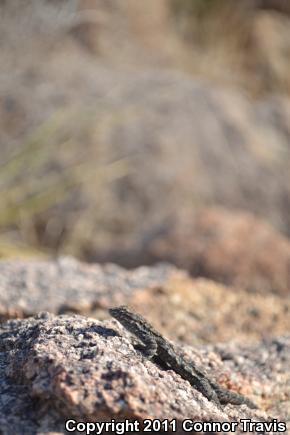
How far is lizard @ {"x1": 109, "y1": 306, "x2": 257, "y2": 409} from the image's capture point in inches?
105

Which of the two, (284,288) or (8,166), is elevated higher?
(8,166)

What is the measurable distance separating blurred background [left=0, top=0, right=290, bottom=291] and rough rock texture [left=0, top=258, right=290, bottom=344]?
0.61 meters

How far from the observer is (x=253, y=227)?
655 cm

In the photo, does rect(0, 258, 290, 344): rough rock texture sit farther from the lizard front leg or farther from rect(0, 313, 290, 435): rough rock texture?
the lizard front leg

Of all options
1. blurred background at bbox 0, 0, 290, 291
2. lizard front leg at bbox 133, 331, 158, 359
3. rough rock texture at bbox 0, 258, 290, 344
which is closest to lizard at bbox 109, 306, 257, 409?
lizard front leg at bbox 133, 331, 158, 359

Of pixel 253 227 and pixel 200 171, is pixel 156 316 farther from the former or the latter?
pixel 200 171

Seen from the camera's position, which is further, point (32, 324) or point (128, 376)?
point (32, 324)

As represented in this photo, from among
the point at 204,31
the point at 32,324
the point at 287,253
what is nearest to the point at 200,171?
the point at 287,253

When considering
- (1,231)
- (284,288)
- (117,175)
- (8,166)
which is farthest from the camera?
(117,175)

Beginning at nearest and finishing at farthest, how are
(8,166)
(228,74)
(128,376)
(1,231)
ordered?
1. (128,376)
2. (8,166)
3. (1,231)
4. (228,74)

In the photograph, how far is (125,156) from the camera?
28.8 feet

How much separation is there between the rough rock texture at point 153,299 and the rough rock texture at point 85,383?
1.49 metres

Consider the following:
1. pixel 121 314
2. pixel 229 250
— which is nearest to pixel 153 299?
pixel 229 250

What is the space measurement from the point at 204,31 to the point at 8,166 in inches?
310
